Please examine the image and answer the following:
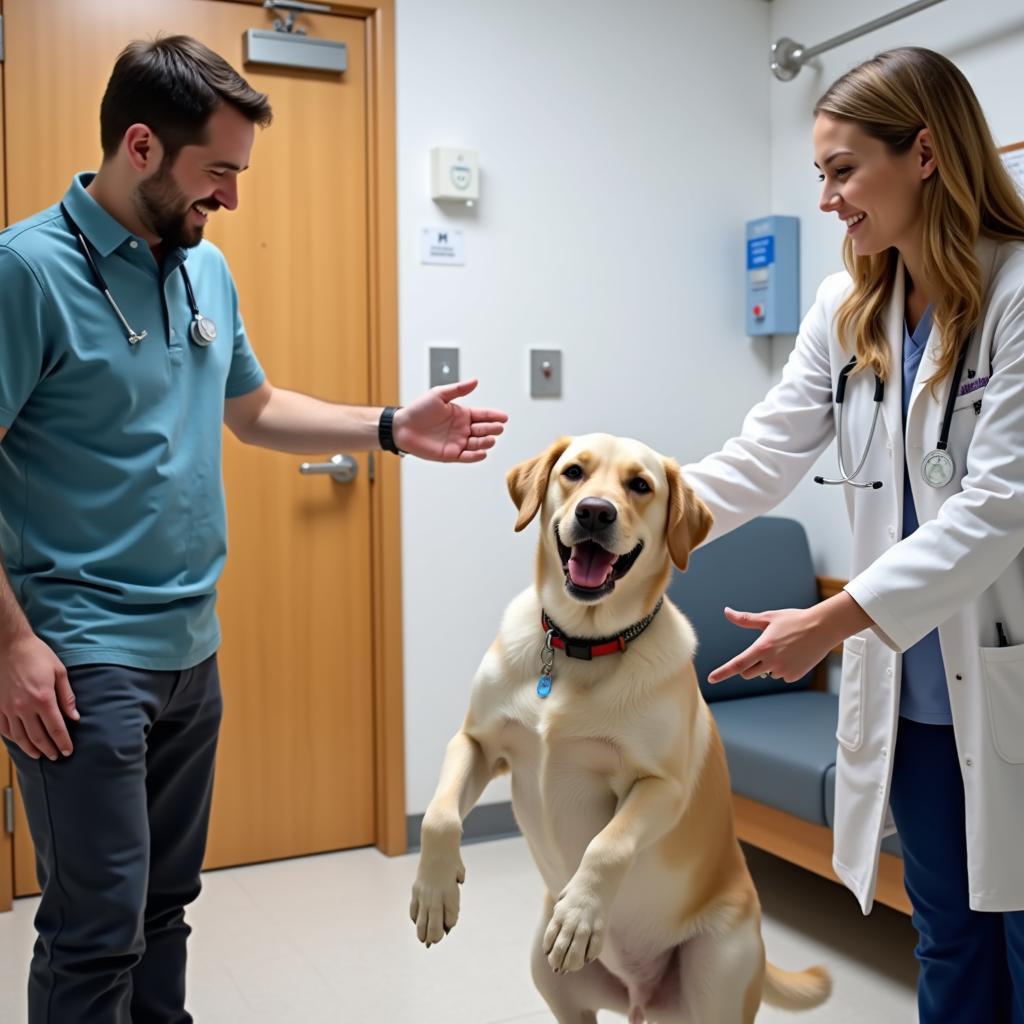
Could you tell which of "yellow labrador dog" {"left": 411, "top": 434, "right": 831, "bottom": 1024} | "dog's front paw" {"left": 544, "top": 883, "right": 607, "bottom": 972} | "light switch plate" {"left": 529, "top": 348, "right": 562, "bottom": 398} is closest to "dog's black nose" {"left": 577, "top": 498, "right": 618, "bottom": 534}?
"yellow labrador dog" {"left": 411, "top": 434, "right": 831, "bottom": 1024}

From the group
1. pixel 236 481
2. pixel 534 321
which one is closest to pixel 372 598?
pixel 236 481

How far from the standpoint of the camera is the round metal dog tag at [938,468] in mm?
1646

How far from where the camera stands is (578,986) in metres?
1.77

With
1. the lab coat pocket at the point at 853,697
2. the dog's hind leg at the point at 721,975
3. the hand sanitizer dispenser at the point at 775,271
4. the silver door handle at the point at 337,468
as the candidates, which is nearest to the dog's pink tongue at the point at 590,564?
the lab coat pocket at the point at 853,697

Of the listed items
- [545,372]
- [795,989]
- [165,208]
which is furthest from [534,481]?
[545,372]

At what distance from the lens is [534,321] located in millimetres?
3592

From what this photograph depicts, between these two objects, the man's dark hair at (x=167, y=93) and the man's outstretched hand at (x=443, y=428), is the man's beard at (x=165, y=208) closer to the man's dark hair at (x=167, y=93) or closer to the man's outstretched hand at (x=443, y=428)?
the man's dark hair at (x=167, y=93)

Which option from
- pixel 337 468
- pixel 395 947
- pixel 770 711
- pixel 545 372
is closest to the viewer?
pixel 395 947

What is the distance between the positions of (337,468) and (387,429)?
4.37 feet

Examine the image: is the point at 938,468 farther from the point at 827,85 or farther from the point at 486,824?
the point at 827,85

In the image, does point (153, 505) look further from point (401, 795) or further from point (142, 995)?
point (401, 795)

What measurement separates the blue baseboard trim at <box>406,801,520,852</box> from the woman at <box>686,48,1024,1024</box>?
1.81 m

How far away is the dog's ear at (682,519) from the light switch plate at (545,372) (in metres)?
1.93

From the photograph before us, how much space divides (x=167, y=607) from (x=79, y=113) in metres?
1.90
